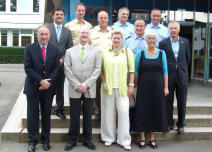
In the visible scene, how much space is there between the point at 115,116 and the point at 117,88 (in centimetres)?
52

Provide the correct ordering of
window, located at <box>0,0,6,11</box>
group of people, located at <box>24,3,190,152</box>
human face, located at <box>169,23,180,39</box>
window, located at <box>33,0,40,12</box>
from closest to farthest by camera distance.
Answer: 1. group of people, located at <box>24,3,190,152</box>
2. human face, located at <box>169,23,180,39</box>
3. window, located at <box>33,0,40,12</box>
4. window, located at <box>0,0,6,11</box>

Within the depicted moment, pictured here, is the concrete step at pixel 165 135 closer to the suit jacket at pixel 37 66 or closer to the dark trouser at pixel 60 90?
the dark trouser at pixel 60 90

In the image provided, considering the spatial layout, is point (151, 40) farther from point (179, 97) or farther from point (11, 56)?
point (11, 56)

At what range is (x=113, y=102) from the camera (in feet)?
16.1

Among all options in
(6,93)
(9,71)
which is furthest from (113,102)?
(9,71)

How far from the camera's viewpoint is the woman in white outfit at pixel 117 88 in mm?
4777

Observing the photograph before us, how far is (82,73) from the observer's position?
467cm

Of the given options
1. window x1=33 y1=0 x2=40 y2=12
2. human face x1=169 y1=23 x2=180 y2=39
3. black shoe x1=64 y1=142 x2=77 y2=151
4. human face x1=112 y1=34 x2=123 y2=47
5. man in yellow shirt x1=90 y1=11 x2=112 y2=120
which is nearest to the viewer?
human face x1=112 y1=34 x2=123 y2=47

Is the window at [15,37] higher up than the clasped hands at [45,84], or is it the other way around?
the window at [15,37]

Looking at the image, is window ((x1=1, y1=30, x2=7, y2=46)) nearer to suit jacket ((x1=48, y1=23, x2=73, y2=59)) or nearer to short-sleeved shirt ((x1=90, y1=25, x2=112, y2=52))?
suit jacket ((x1=48, y1=23, x2=73, y2=59))

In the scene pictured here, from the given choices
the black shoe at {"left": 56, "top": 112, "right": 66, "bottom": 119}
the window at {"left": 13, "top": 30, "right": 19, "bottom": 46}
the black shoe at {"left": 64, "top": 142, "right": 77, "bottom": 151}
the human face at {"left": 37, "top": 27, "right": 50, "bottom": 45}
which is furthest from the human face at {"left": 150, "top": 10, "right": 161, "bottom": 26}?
the window at {"left": 13, "top": 30, "right": 19, "bottom": 46}

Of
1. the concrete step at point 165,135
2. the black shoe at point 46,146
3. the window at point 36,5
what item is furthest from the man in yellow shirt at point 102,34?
the window at point 36,5

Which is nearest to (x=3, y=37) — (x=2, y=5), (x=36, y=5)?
(x=2, y=5)

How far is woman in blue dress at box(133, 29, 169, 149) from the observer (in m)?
4.83
